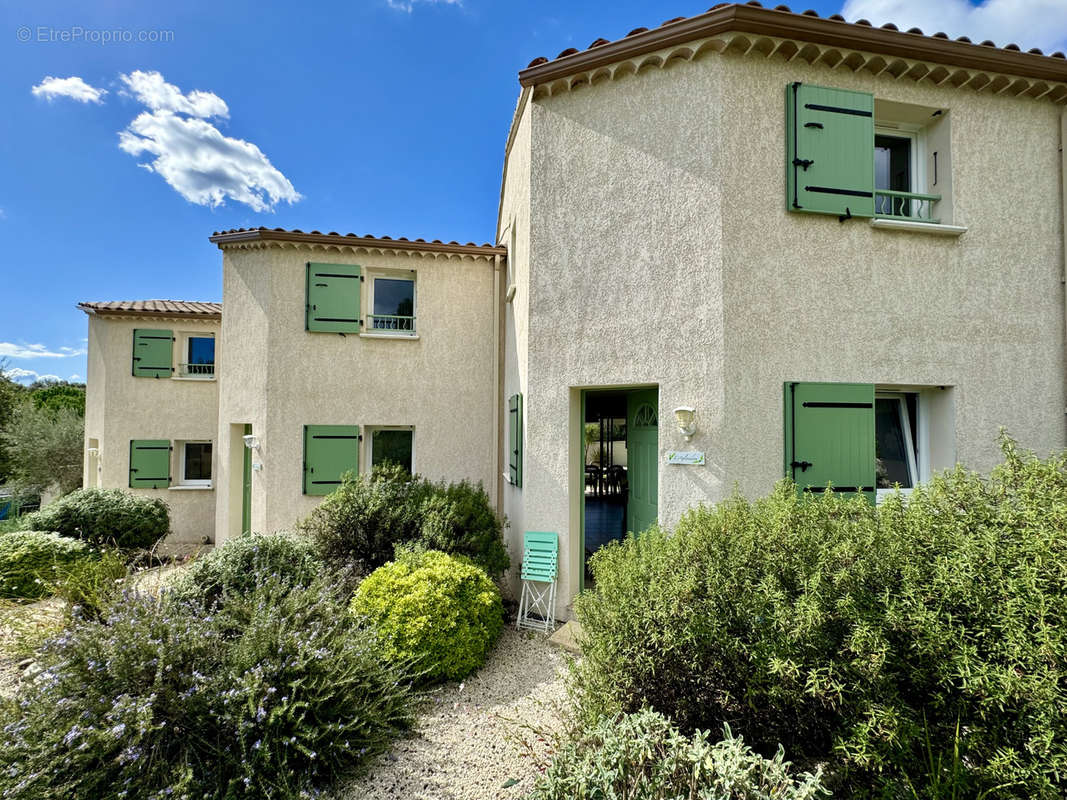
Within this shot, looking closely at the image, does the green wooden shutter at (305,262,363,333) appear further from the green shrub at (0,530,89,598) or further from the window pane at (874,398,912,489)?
the window pane at (874,398,912,489)

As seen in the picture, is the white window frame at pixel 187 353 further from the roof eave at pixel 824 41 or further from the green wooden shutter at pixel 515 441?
the roof eave at pixel 824 41

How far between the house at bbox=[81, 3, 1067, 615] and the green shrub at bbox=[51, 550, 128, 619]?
16.5 feet

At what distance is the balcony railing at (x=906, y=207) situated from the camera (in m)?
6.49

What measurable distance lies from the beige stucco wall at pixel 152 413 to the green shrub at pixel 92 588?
6.86 metres

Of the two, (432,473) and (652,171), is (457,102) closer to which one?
(652,171)

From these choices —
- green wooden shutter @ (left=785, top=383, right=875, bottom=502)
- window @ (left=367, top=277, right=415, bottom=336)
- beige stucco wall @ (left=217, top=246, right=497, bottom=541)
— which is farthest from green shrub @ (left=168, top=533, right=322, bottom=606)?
green wooden shutter @ (left=785, top=383, right=875, bottom=502)

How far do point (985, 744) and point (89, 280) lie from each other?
73.8 feet

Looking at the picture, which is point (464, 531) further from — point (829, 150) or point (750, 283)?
point (829, 150)

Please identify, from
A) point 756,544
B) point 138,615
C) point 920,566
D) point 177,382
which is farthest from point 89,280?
point 920,566

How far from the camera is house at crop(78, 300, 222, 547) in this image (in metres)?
12.7

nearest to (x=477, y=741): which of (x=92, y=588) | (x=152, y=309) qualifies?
(x=92, y=588)

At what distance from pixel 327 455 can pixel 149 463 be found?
7273 mm

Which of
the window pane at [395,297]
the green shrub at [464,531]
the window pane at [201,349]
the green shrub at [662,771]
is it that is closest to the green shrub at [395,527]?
the green shrub at [464,531]

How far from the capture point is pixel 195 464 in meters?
13.4
